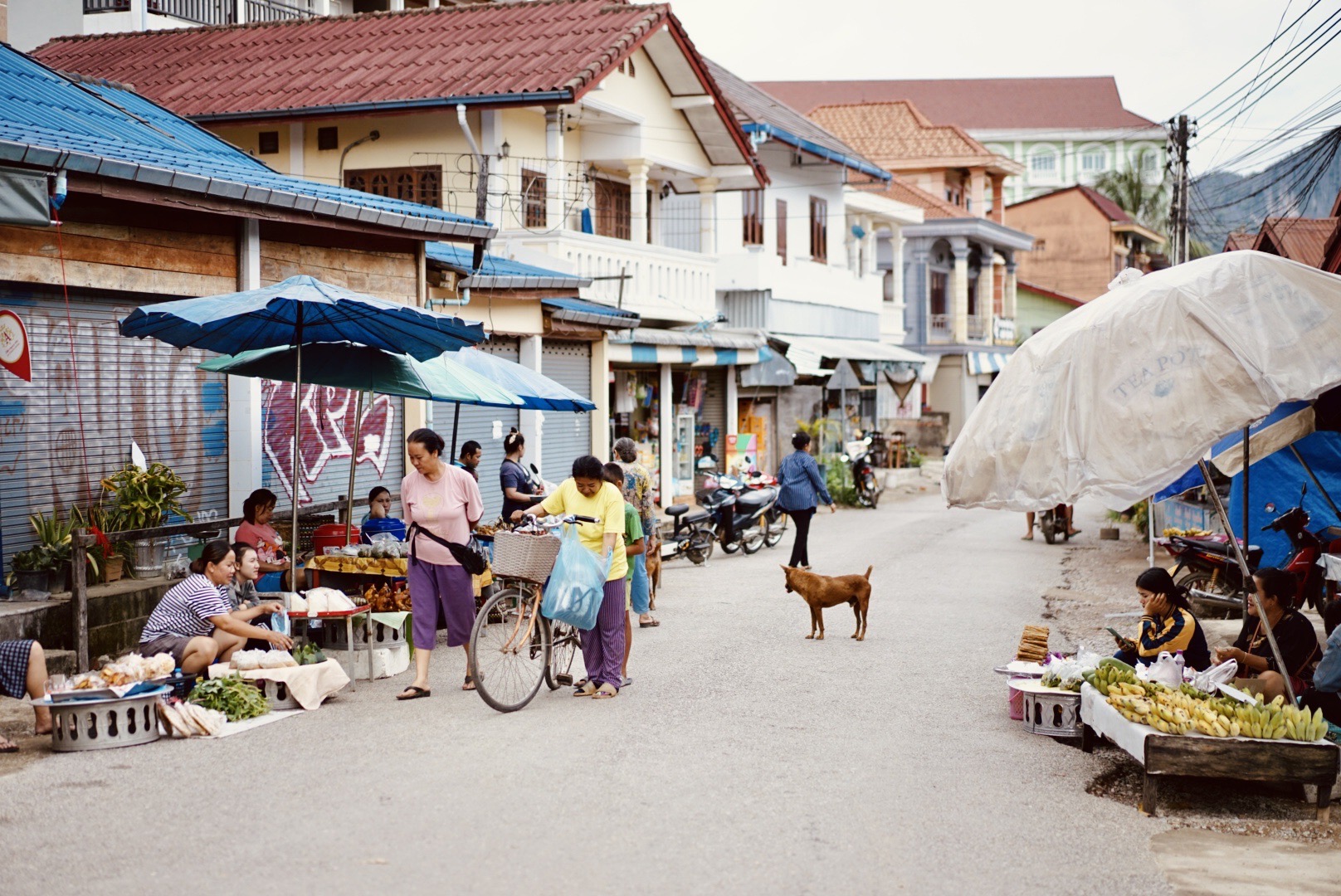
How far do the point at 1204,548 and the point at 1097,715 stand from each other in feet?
22.1

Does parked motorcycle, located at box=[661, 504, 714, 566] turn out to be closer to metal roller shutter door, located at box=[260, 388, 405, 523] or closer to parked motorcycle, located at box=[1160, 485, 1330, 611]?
metal roller shutter door, located at box=[260, 388, 405, 523]

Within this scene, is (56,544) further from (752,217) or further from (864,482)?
(752,217)

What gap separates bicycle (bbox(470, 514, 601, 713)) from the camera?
28.6 feet

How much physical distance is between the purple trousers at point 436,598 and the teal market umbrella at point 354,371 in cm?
199

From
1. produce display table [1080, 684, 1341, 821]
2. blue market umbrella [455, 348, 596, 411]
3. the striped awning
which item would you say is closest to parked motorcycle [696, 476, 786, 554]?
the striped awning

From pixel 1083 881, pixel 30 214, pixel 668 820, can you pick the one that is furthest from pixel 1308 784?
pixel 30 214

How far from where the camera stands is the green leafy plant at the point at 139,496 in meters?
10.9

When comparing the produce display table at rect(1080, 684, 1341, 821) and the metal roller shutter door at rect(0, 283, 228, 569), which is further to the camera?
the metal roller shutter door at rect(0, 283, 228, 569)

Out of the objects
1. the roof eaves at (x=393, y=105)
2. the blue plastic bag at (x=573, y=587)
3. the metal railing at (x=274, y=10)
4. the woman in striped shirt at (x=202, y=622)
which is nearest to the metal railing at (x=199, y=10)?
the metal railing at (x=274, y=10)

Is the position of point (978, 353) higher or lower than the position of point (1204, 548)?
higher

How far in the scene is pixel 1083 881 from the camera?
5.65 metres

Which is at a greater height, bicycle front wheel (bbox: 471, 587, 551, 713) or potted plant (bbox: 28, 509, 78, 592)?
potted plant (bbox: 28, 509, 78, 592)

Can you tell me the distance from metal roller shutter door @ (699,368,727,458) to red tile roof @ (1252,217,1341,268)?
43.3ft

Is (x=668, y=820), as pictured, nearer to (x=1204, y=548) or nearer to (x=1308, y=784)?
(x=1308, y=784)
